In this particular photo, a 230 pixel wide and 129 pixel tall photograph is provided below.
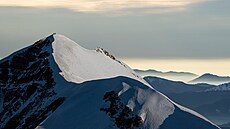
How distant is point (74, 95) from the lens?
13262cm

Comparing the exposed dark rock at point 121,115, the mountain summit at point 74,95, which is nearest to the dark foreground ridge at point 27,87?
the mountain summit at point 74,95

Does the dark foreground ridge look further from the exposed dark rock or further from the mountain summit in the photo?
the exposed dark rock

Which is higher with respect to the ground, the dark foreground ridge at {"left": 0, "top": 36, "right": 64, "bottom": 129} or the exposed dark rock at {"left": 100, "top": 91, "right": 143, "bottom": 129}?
the exposed dark rock at {"left": 100, "top": 91, "right": 143, "bottom": 129}

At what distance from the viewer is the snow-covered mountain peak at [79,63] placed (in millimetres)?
159837

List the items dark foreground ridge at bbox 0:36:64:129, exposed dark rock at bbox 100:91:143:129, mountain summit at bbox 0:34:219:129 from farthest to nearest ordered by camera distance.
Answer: dark foreground ridge at bbox 0:36:64:129 → mountain summit at bbox 0:34:219:129 → exposed dark rock at bbox 100:91:143:129

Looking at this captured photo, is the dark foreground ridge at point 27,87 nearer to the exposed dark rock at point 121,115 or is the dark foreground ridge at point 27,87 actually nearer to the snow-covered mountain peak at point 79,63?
the snow-covered mountain peak at point 79,63

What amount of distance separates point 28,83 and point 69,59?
15445mm

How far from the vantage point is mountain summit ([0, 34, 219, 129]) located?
116562 mm

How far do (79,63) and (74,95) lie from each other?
38747 mm

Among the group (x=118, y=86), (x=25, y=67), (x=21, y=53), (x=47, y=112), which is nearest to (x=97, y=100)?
(x=118, y=86)

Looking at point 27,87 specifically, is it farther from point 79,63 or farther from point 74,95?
point 74,95

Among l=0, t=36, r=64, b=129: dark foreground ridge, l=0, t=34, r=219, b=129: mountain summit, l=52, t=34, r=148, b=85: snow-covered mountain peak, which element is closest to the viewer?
l=0, t=34, r=219, b=129: mountain summit

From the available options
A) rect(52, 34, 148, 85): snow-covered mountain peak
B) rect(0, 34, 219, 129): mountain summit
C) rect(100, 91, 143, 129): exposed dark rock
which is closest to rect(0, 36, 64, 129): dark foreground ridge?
rect(0, 34, 219, 129): mountain summit

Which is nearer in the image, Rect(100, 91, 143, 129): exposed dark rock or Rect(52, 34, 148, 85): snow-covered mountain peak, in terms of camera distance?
Rect(100, 91, 143, 129): exposed dark rock
